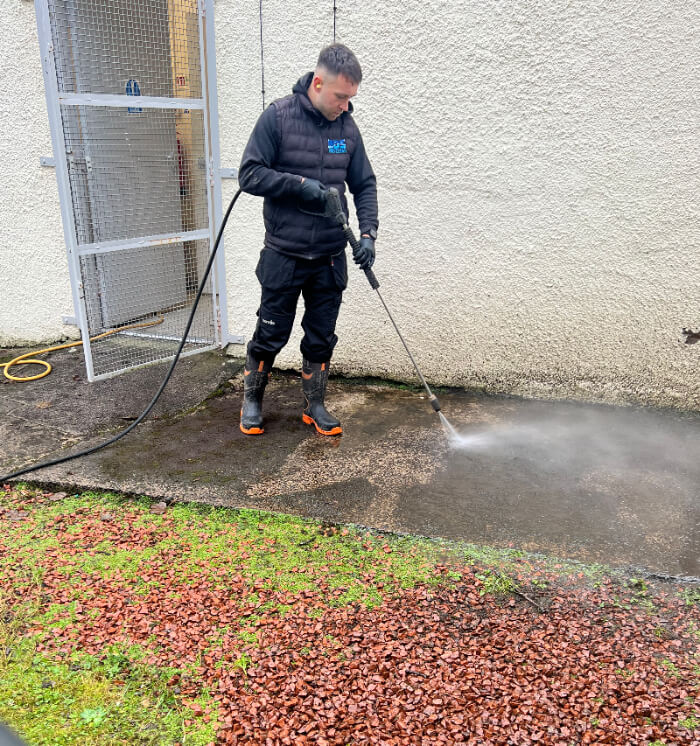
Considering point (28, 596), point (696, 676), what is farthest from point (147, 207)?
point (696, 676)

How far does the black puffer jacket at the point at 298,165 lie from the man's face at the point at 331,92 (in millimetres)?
63

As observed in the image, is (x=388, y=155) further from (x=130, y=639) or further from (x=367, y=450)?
(x=130, y=639)

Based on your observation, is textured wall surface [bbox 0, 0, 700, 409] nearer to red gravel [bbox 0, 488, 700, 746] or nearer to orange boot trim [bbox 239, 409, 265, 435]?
orange boot trim [bbox 239, 409, 265, 435]

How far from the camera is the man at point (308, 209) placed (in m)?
3.48

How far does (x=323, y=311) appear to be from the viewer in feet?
13.1

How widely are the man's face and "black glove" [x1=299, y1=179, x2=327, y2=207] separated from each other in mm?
405

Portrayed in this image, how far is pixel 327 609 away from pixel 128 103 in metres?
3.77

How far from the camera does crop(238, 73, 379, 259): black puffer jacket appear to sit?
3.50 m

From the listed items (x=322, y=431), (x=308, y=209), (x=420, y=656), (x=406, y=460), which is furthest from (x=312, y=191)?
(x=420, y=656)

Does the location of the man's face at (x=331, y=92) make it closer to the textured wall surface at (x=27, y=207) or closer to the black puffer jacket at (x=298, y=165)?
the black puffer jacket at (x=298, y=165)

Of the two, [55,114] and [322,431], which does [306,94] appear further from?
[322,431]

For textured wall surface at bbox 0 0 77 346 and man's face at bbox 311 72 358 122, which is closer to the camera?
man's face at bbox 311 72 358 122

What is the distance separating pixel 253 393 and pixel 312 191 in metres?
1.40

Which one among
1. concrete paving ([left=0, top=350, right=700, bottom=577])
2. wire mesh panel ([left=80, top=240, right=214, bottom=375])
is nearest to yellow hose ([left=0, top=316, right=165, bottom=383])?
wire mesh panel ([left=80, top=240, right=214, bottom=375])
